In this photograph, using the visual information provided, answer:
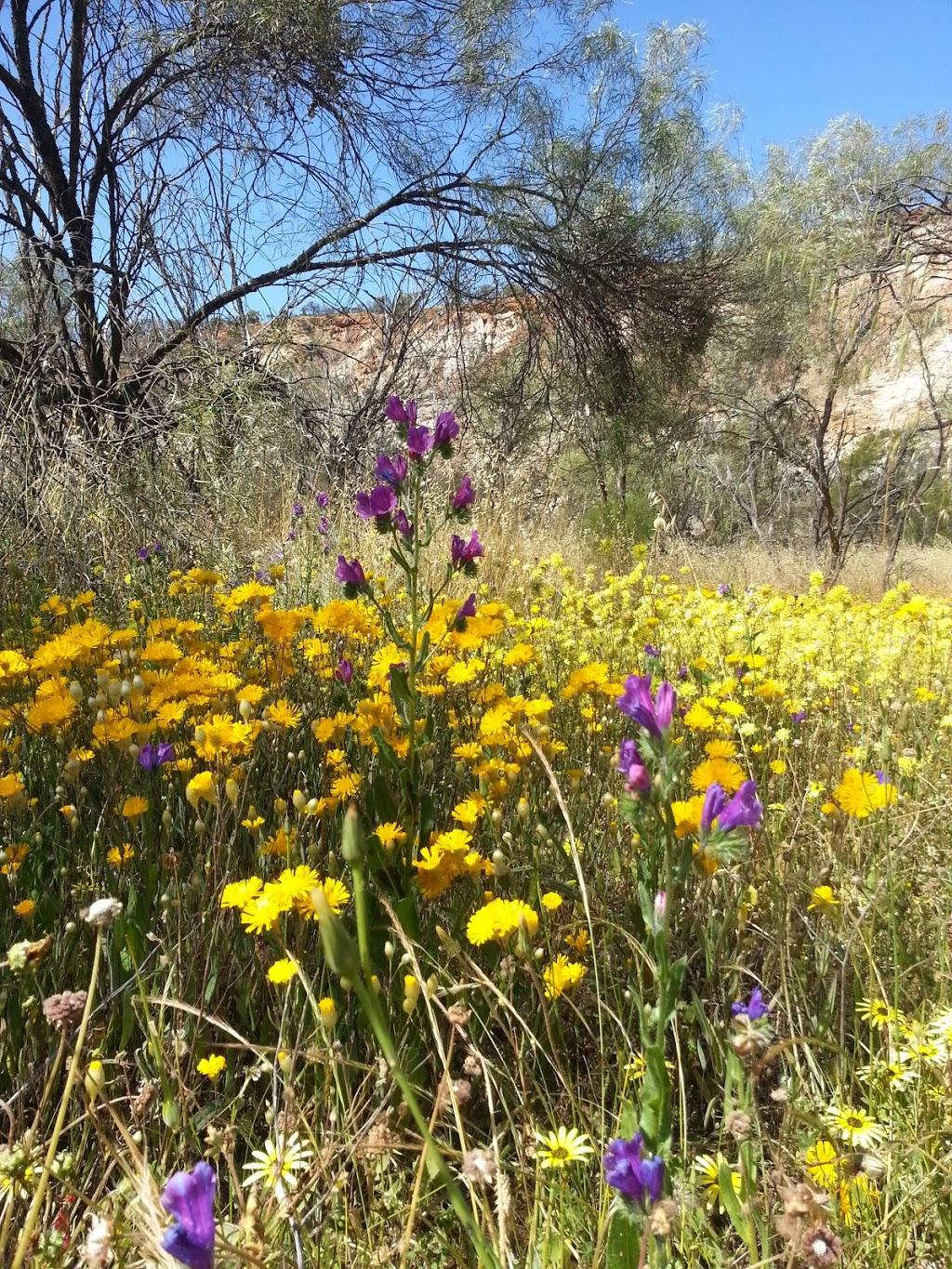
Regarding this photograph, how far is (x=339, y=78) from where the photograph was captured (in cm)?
593

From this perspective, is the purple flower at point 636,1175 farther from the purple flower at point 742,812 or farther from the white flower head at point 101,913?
the white flower head at point 101,913

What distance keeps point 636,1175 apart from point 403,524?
104 centimetres

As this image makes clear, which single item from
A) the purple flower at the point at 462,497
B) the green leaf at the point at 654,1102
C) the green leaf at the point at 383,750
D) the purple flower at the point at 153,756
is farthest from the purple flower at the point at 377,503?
the green leaf at the point at 654,1102

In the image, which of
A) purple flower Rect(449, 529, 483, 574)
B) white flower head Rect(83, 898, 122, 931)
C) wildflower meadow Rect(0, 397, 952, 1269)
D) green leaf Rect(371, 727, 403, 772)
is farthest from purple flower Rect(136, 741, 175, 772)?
white flower head Rect(83, 898, 122, 931)

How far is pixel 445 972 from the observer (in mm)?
1122

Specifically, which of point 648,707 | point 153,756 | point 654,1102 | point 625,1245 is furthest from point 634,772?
point 153,756

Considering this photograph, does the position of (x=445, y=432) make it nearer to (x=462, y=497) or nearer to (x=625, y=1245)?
(x=462, y=497)

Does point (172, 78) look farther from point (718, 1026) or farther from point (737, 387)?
point (737, 387)

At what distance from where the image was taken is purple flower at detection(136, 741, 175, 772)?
161 cm

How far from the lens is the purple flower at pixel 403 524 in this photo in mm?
1326

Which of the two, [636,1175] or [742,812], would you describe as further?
[742,812]

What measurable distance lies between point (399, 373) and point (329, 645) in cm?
578

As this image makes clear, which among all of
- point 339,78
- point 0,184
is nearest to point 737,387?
point 339,78

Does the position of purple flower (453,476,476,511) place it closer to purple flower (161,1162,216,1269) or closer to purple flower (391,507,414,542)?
purple flower (391,507,414,542)
